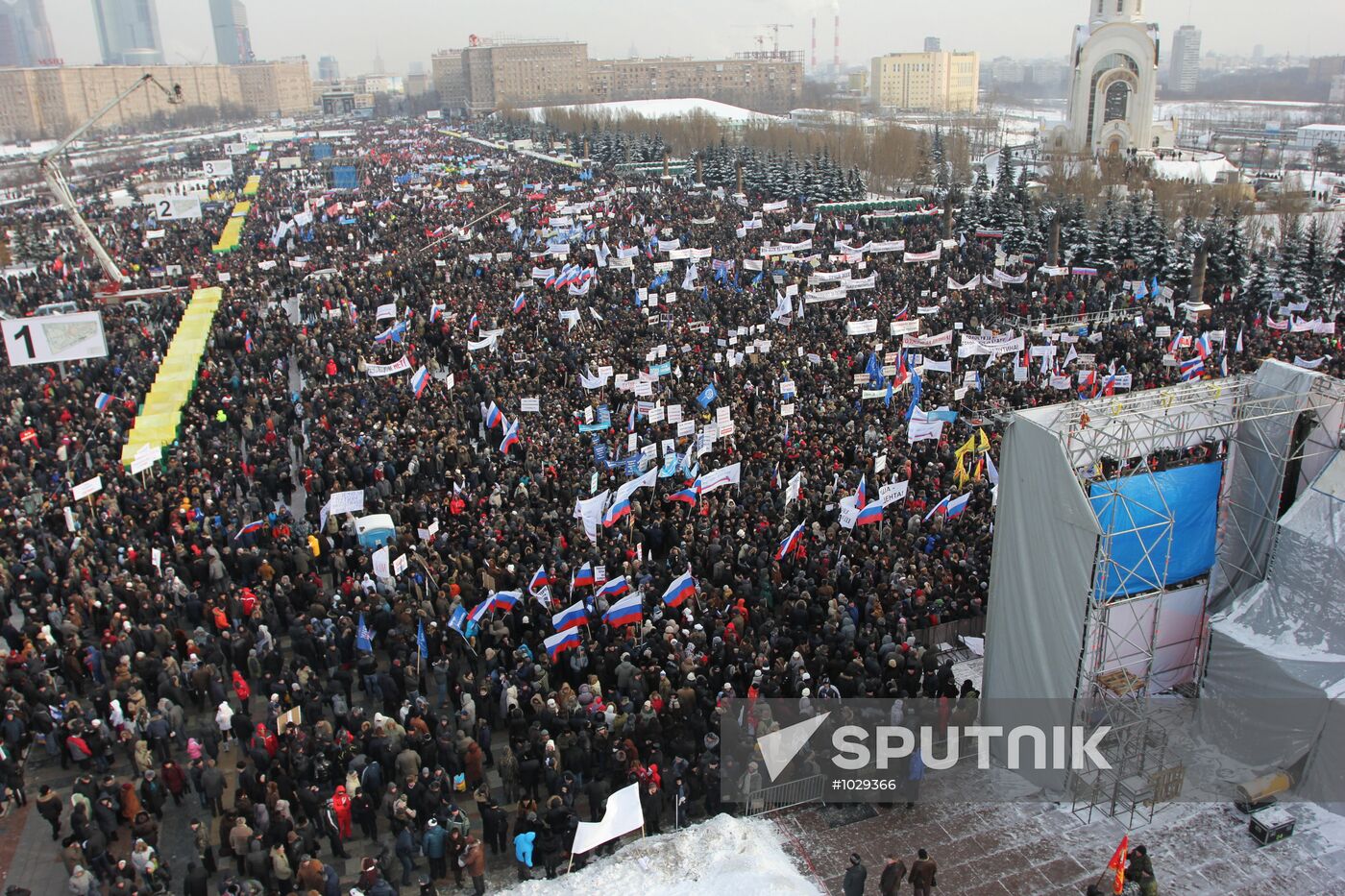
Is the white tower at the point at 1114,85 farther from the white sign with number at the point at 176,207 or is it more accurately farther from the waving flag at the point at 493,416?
the waving flag at the point at 493,416

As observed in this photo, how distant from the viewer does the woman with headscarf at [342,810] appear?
8844 millimetres

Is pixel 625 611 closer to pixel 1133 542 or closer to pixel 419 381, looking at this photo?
pixel 1133 542

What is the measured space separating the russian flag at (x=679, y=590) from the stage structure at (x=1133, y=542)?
328 cm

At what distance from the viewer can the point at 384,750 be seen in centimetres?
942

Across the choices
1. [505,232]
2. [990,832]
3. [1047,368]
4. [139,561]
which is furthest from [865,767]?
[505,232]

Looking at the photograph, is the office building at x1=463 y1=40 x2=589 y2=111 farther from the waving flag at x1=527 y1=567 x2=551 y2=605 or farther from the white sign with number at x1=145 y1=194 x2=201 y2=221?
the waving flag at x1=527 y1=567 x2=551 y2=605

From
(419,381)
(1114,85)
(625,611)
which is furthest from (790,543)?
(1114,85)

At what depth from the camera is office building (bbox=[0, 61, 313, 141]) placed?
4995 inches

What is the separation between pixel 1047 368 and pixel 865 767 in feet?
40.7

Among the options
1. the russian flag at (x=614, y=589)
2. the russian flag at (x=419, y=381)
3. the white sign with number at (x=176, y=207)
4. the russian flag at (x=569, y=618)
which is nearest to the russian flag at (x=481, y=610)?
the russian flag at (x=569, y=618)

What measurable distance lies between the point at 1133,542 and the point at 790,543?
419cm

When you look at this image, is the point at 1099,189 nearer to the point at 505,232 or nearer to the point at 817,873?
the point at 505,232

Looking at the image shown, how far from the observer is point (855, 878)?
791 cm

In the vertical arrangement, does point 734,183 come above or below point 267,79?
below
